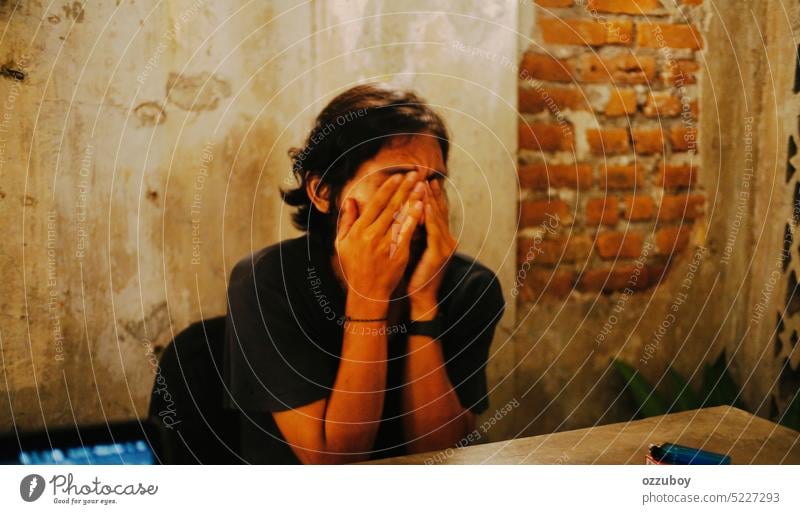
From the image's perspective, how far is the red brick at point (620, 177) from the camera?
1.11 meters

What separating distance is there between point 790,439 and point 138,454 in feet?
3.10

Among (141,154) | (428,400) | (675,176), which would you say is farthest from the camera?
(675,176)

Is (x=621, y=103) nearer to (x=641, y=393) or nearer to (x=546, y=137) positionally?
(x=546, y=137)

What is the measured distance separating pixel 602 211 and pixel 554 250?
105mm

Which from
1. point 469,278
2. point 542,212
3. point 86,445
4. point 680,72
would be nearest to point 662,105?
point 680,72

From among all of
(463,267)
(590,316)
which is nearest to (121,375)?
(463,267)

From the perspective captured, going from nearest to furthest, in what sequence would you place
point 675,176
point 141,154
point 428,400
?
point 141,154
point 428,400
point 675,176

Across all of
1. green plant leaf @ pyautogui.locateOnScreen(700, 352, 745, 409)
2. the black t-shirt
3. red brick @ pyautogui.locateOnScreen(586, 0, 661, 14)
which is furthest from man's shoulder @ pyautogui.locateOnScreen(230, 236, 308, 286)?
green plant leaf @ pyautogui.locateOnScreen(700, 352, 745, 409)

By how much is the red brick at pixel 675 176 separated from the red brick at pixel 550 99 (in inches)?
7.1

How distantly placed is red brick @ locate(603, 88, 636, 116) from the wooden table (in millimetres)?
492

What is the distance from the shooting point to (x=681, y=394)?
3.80 feet

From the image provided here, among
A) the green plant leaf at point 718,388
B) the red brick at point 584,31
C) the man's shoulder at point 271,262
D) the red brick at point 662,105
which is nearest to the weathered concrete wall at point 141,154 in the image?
the man's shoulder at point 271,262
